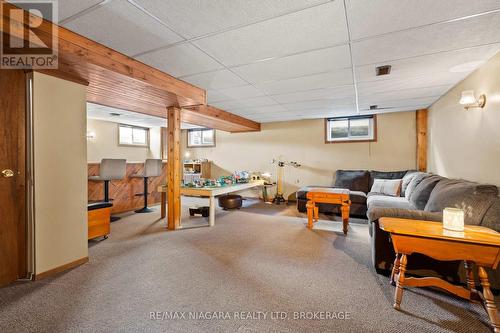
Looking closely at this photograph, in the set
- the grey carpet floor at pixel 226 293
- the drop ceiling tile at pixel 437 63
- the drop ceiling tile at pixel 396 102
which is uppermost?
the drop ceiling tile at pixel 396 102

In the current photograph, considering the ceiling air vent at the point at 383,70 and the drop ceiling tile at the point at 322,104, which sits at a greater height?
the drop ceiling tile at the point at 322,104

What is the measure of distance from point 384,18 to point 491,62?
5.63 ft

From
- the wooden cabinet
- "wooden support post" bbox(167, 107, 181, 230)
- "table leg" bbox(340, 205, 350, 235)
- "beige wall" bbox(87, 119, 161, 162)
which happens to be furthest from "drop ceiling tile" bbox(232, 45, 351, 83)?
"beige wall" bbox(87, 119, 161, 162)

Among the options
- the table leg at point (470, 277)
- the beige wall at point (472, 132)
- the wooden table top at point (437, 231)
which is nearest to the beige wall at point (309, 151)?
the beige wall at point (472, 132)

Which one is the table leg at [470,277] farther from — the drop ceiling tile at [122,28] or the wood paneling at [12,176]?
the wood paneling at [12,176]

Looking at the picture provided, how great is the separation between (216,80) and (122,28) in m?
1.42

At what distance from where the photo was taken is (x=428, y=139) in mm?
4832

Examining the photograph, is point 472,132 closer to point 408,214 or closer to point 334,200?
point 408,214

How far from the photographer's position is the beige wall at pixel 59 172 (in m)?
2.21

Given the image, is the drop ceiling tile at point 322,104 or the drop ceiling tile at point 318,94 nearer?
the drop ceiling tile at point 318,94

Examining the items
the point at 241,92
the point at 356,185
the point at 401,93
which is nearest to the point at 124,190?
the point at 241,92

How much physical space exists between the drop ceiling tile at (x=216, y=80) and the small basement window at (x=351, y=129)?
11.5ft

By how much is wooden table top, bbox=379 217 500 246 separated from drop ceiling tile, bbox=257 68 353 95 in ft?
6.19

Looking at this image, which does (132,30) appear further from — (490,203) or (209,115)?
(490,203)
